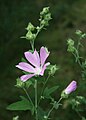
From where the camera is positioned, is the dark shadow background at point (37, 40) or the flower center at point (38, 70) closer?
the flower center at point (38, 70)

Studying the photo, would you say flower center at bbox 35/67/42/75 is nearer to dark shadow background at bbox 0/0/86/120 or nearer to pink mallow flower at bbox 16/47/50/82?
pink mallow flower at bbox 16/47/50/82

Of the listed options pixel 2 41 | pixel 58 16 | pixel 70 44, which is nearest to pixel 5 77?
pixel 2 41

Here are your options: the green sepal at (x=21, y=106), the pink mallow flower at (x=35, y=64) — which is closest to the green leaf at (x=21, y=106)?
the green sepal at (x=21, y=106)

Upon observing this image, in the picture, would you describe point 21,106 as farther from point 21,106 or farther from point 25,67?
point 25,67

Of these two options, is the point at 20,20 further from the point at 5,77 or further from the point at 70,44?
the point at 70,44

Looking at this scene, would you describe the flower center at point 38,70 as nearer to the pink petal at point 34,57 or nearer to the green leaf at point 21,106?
the pink petal at point 34,57

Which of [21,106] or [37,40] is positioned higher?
[21,106]

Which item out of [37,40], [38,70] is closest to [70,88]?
[38,70]
